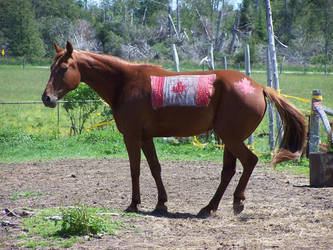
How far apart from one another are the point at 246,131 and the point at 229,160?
0.53 m

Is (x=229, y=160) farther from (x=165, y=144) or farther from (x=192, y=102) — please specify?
(x=165, y=144)

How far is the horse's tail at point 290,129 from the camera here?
6.57 meters

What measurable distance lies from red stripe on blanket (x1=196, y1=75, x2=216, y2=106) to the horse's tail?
0.84 m

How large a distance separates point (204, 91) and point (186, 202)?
5.97 feet

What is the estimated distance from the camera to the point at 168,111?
250 inches

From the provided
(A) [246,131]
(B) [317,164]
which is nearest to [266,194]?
(B) [317,164]

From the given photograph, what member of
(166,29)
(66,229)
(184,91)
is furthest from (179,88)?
(166,29)

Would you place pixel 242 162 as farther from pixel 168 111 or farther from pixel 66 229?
pixel 66 229

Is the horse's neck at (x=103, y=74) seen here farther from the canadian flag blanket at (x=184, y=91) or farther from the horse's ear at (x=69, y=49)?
the canadian flag blanket at (x=184, y=91)

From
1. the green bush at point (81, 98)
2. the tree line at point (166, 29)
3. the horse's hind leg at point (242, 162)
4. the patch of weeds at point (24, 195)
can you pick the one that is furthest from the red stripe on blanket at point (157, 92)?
the tree line at point (166, 29)

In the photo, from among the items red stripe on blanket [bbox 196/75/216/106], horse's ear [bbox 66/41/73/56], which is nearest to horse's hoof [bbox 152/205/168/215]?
red stripe on blanket [bbox 196/75/216/106]

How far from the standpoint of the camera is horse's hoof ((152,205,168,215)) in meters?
6.48

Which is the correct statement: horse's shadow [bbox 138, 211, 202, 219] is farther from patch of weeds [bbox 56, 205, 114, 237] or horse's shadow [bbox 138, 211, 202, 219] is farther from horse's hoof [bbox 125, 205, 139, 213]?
patch of weeds [bbox 56, 205, 114, 237]

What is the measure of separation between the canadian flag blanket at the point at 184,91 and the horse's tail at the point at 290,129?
0.89m
